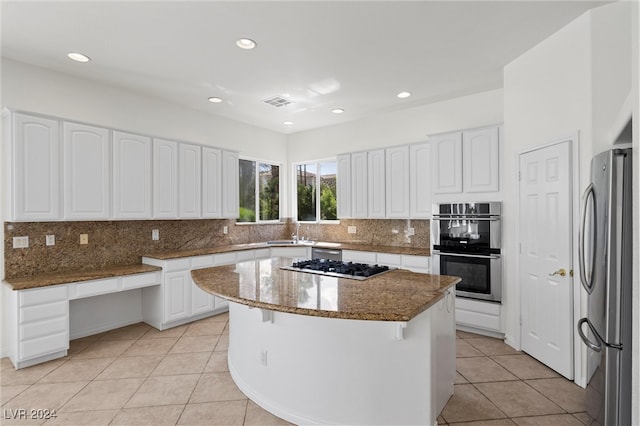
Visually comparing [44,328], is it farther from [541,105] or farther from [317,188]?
[541,105]

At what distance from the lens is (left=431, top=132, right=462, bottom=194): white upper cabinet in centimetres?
394

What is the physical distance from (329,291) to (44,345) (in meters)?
3.01

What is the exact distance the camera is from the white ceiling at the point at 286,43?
247 centimetres

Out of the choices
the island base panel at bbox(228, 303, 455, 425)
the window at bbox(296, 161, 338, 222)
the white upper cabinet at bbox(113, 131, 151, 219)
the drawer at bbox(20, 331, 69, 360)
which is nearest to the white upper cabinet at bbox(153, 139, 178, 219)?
the white upper cabinet at bbox(113, 131, 151, 219)

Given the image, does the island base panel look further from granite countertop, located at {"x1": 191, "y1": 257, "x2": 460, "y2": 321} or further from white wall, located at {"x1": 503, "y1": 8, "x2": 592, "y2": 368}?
white wall, located at {"x1": 503, "y1": 8, "x2": 592, "y2": 368}

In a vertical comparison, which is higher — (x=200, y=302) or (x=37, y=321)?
(x=37, y=321)

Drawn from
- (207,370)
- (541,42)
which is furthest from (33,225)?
(541,42)

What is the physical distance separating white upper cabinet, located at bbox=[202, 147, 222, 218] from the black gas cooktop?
7.33 feet

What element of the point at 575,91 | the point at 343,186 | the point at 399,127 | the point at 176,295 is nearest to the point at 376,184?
the point at 343,186

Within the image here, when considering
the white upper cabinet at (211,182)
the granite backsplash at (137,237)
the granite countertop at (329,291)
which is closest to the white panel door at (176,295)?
the granite backsplash at (137,237)

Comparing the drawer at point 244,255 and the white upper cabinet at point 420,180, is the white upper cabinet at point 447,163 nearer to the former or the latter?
the white upper cabinet at point 420,180

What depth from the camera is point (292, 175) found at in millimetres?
6461

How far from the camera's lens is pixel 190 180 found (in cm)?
448

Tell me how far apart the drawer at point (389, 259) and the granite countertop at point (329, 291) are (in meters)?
1.60
